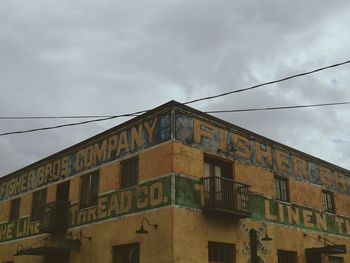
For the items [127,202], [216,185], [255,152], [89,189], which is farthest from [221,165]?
[89,189]

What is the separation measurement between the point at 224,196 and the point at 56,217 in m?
7.85

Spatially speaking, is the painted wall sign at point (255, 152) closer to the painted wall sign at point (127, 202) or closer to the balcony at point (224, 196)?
the balcony at point (224, 196)

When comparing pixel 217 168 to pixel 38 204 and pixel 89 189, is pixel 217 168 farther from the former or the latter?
pixel 38 204

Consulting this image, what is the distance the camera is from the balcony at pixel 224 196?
17019 millimetres

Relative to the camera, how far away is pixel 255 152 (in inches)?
802

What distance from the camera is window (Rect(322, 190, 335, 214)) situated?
23.5m

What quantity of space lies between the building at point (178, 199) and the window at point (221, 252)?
0.12 ft

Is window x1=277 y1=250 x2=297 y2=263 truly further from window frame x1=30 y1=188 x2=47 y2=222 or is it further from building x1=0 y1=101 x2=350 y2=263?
window frame x1=30 y1=188 x2=47 y2=222

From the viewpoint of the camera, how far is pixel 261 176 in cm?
2019

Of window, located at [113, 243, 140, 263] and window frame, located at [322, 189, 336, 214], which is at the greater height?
window frame, located at [322, 189, 336, 214]

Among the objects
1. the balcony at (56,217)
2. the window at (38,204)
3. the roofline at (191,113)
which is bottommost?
the balcony at (56,217)

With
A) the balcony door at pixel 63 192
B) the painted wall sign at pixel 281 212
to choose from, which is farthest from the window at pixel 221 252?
the balcony door at pixel 63 192

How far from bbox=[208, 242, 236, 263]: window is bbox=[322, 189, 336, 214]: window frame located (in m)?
7.57

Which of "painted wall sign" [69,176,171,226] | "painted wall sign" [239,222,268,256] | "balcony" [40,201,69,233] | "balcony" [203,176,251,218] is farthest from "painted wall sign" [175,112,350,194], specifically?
"balcony" [40,201,69,233]
